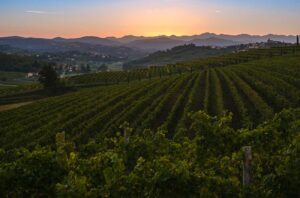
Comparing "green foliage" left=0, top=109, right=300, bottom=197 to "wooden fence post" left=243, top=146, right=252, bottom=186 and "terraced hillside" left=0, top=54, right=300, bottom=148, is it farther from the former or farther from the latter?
"terraced hillside" left=0, top=54, right=300, bottom=148

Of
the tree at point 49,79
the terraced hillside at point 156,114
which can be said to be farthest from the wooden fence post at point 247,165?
the tree at point 49,79

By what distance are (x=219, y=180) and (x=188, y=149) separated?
114 inches

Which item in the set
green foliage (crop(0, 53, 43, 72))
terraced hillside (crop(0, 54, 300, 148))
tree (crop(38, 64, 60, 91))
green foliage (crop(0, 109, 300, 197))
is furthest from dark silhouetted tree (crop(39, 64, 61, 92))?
green foliage (crop(0, 53, 43, 72))

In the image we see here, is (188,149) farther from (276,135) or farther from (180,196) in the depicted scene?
(180,196)

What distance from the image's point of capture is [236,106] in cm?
3186

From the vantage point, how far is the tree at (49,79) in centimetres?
7793

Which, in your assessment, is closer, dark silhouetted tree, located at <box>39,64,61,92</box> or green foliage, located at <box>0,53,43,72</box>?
dark silhouetted tree, located at <box>39,64,61,92</box>

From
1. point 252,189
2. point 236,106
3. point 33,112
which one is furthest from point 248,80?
point 252,189

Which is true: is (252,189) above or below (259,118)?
above

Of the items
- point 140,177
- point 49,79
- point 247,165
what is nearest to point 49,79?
point 49,79

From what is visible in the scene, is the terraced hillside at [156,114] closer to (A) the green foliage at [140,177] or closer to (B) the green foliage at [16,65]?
(A) the green foliage at [140,177]

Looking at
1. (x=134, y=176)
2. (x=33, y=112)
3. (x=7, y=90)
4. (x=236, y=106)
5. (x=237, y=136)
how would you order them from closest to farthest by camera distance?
(x=134, y=176) → (x=237, y=136) → (x=236, y=106) → (x=33, y=112) → (x=7, y=90)

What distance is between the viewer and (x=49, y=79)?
79000mm

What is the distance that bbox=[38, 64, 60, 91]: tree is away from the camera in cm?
7793
